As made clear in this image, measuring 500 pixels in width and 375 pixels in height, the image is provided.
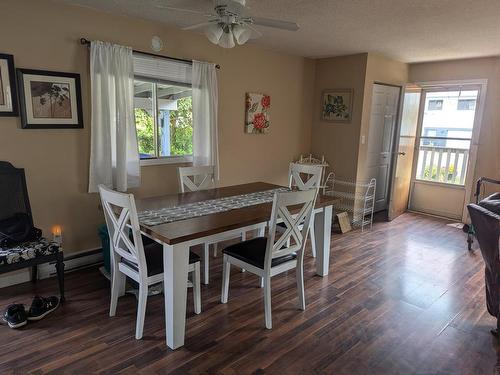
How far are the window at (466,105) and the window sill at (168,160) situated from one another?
395 centimetres

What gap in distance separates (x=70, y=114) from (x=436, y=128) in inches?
197

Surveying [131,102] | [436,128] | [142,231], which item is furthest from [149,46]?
[436,128]

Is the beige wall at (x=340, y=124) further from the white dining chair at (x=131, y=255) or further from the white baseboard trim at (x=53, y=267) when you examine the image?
the white baseboard trim at (x=53, y=267)

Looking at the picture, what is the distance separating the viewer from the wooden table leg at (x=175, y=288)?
1.98 m

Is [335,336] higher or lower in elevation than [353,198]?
lower

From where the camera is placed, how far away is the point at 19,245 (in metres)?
2.46

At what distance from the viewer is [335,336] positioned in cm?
Result: 227

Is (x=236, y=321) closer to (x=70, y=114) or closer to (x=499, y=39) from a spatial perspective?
(x=70, y=114)

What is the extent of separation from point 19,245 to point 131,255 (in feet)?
3.15

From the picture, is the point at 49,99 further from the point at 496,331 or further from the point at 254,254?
the point at 496,331

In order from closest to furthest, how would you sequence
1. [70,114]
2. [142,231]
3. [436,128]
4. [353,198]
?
[142,231] < [70,114] < [353,198] < [436,128]

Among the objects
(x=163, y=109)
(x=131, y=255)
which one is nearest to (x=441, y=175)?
(x=163, y=109)

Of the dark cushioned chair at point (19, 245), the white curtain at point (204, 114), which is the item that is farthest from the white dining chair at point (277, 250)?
the white curtain at point (204, 114)

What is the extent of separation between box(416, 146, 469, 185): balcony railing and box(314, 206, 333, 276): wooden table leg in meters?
3.21
